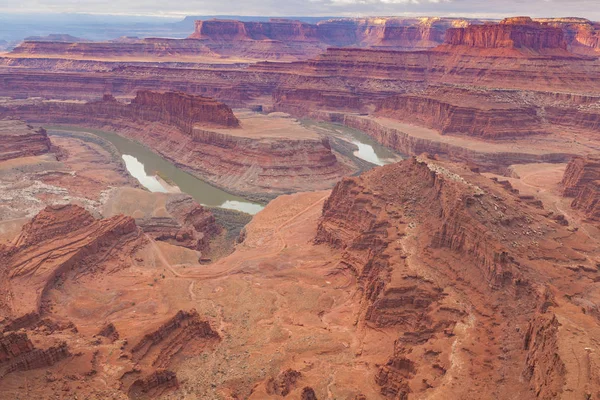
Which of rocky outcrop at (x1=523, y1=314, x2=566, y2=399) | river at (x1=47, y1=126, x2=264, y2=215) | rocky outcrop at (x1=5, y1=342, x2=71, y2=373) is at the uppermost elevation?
rocky outcrop at (x1=523, y1=314, x2=566, y2=399)

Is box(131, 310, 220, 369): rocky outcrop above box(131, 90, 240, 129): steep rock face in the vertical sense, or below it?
below

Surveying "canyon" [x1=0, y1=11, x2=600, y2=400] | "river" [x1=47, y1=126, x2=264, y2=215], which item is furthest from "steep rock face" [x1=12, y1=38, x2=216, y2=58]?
"canyon" [x1=0, y1=11, x2=600, y2=400]

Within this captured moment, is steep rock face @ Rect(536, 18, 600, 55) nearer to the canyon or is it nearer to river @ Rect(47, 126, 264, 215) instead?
the canyon

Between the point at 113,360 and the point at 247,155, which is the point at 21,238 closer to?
the point at 113,360

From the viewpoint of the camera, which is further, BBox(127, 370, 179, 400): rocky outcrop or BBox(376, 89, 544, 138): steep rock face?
BBox(376, 89, 544, 138): steep rock face

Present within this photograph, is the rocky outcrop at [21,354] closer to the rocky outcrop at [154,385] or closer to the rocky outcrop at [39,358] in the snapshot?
the rocky outcrop at [39,358]

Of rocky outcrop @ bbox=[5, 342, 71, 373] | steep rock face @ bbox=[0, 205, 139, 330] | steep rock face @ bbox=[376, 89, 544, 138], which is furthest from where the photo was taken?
steep rock face @ bbox=[376, 89, 544, 138]
